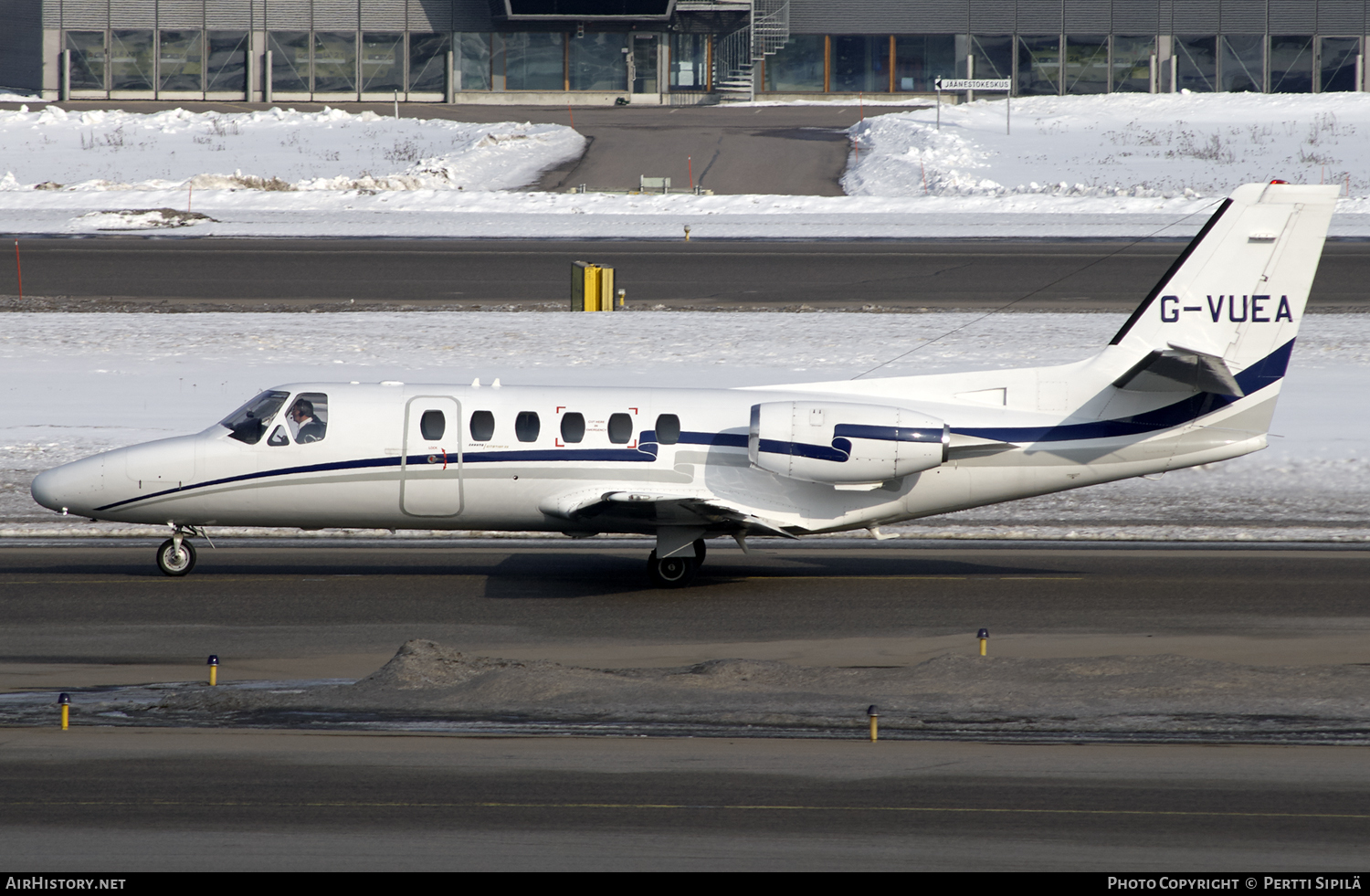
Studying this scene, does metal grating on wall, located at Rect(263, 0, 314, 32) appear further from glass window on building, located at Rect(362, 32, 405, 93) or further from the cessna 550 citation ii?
the cessna 550 citation ii

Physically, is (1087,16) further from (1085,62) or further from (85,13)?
(85,13)

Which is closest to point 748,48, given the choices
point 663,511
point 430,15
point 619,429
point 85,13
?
point 430,15

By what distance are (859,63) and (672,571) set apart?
72.0 m

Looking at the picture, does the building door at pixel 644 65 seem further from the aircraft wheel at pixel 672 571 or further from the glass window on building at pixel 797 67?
the aircraft wheel at pixel 672 571

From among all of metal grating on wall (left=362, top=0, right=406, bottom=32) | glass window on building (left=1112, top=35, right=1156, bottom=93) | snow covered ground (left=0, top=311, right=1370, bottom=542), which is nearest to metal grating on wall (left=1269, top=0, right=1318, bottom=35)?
glass window on building (left=1112, top=35, right=1156, bottom=93)

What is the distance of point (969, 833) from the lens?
973 cm

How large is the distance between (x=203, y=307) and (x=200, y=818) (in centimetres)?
2607

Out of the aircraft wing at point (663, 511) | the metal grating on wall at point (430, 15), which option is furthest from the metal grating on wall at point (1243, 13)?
the aircraft wing at point (663, 511)

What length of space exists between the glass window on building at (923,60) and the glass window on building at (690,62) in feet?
37.2

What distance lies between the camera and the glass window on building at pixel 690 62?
83.7 m

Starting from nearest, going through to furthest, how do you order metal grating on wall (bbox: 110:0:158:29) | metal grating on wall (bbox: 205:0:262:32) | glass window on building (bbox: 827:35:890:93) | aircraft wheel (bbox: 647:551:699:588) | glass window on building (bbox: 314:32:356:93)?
aircraft wheel (bbox: 647:551:699:588)
metal grating on wall (bbox: 110:0:158:29)
metal grating on wall (bbox: 205:0:262:32)
glass window on building (bbox: 314:32:356:93)
glass window on building (bbox: 827:35:890:93)

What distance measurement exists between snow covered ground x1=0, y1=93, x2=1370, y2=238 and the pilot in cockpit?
28.4 metres

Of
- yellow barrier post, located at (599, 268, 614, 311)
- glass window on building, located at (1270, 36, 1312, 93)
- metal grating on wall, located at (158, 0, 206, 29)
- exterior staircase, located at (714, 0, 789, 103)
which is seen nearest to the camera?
yellow barrier post, located at (599, 268, 614, 311)

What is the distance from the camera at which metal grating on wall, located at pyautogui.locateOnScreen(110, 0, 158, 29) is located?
79.9 metres
